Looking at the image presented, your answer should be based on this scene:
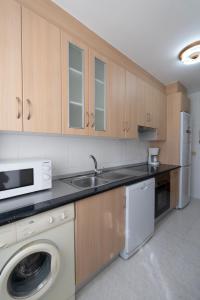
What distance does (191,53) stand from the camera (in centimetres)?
178

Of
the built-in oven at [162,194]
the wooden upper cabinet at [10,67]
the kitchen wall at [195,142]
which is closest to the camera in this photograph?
the wooden upper cabinet at [10,67]

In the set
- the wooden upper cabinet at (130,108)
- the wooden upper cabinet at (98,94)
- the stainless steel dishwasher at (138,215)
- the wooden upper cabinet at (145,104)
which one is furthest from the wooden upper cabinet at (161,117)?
the wooden upper cabinet at (98,94)

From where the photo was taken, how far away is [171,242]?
1894 millimetres

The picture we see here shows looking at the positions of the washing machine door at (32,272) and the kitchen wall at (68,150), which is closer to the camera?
the washing machine door at (32,272)

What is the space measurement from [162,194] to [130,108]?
1.36 meters

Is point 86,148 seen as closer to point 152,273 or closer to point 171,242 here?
point 152,273

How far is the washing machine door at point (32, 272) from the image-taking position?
84cm

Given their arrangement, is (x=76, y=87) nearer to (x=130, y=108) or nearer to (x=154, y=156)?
(x=130, y=108)

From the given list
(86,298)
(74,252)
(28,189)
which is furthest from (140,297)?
(28,189)

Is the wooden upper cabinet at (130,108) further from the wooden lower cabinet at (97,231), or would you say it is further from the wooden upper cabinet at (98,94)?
the wooden lower cabinet at (97,231)

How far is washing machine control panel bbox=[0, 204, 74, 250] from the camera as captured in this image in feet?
2.63

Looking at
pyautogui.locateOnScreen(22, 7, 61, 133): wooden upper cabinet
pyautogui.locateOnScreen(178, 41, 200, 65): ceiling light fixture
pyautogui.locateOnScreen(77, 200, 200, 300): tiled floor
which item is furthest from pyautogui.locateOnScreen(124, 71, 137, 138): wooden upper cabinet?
pyautogui.locateOnScreen(77, 200, 200, 300): tiled floor

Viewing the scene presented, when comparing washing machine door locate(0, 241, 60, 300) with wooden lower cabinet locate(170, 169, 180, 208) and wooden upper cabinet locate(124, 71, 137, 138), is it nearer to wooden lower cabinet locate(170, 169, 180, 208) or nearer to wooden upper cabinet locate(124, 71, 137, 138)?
wooden upper cabinet locate(124, 71, 137, 138)

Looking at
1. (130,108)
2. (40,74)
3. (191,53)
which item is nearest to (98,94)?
(130,108)
